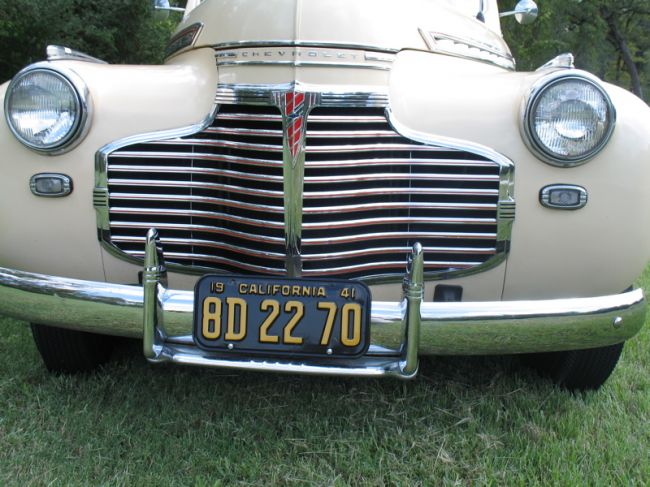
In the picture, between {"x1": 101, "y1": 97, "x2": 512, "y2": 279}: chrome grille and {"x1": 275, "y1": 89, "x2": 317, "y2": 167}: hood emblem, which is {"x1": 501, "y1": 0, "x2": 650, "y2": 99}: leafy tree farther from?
{"x1": 275, "y1": 89, "x2": 317, "y2": 167}: hood emblem

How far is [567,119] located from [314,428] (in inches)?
49.6

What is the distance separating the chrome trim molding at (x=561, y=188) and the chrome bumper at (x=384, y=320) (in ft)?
0.92

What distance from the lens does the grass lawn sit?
1.79m

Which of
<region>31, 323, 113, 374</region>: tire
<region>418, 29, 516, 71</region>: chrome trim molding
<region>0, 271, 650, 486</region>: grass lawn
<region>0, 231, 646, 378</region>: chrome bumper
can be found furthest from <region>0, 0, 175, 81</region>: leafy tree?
<region>0, 231, 646, 378</region>: chrome bumper

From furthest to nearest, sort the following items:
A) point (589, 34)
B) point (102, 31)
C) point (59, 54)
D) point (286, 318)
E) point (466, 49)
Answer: point (589, 34) → point (102, 31) → point (466, 49) → point (59, 54) → point (286, 318)

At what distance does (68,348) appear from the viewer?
2287 millimetres

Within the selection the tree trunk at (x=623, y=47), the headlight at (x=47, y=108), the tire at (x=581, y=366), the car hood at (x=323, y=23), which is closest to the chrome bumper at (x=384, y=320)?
the tire at (x=581, y=366)

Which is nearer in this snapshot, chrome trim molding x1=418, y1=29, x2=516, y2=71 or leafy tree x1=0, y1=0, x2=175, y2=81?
chrome trim molding x1=418, y1=29, x2=516, y2=71

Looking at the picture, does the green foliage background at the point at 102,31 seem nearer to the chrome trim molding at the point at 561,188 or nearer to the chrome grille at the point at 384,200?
the chrome grille at the point at 384,200

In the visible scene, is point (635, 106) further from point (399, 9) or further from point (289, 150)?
point (289, 150)

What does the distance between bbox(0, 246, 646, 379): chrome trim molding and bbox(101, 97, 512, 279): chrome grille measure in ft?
0.67

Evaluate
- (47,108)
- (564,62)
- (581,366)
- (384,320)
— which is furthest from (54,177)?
(581,366)

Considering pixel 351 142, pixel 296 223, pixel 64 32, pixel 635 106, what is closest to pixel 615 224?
pixel 635 106

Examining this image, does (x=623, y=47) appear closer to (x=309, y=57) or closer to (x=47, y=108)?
(x=309, y=57)
